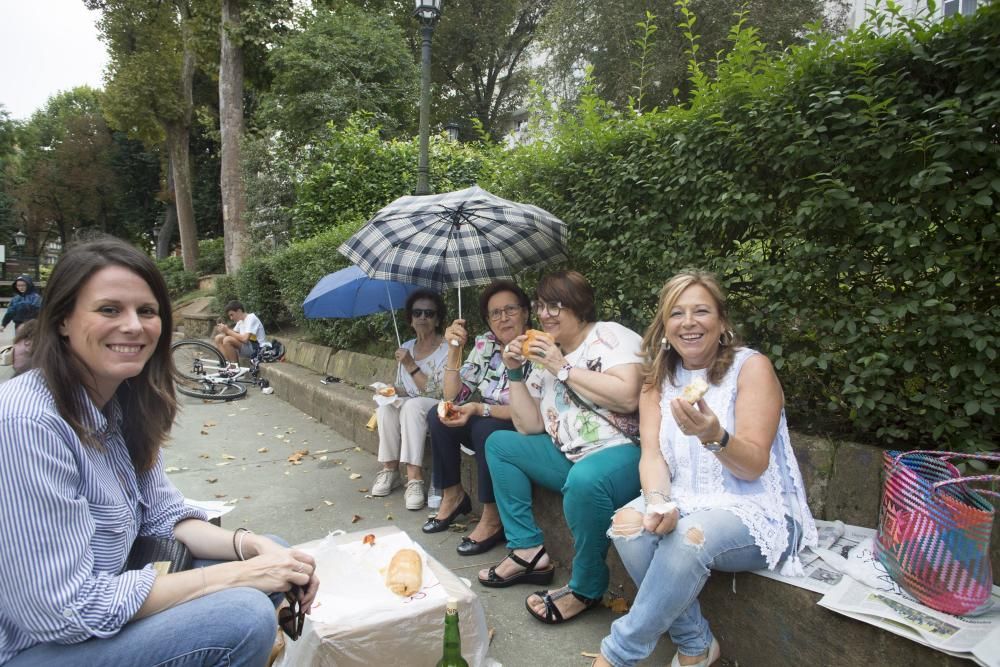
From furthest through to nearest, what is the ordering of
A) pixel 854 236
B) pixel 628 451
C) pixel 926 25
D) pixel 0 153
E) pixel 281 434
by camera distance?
pixel 0 153
pixel 281 434
pixel 628 451
pixel 854 236
pixel 926 25

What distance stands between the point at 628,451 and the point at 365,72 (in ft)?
43.6

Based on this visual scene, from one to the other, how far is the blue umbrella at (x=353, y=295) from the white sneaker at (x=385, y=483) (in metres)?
1.34

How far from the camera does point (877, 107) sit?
91.4 inches

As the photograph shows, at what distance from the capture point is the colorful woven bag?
1.79 m

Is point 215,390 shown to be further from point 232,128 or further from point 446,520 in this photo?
point 232,128

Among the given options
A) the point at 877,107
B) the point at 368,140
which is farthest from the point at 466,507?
the point at 368,140

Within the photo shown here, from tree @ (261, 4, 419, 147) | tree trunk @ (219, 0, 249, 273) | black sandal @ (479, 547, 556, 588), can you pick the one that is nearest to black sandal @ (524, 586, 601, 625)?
black sandal @ (479, 547, 556, 588)

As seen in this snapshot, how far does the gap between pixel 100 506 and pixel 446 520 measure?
96.9 inches

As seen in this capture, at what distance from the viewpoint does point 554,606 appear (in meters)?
2.73

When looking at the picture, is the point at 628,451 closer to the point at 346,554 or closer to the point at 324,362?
the point at 346,554

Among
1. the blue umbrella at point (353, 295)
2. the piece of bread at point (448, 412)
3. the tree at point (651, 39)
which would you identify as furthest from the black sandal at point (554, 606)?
the tree at point (651, 39)

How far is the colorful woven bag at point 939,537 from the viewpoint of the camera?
5.86 ft

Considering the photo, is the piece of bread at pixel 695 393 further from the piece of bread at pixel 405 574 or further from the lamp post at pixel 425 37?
the lamp post at pixel 425 37

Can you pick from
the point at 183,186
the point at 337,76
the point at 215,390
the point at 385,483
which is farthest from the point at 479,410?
the point at 183,186
